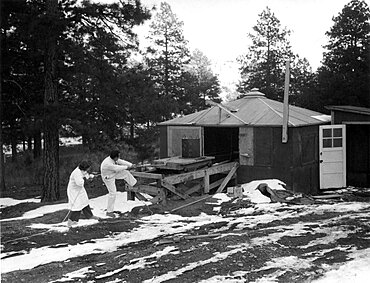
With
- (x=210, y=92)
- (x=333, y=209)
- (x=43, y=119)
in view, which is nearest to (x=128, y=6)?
(x=43, y=119)

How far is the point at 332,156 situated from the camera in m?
12.4

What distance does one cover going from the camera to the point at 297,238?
679 centimetres

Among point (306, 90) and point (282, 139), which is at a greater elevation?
point (306, 90)

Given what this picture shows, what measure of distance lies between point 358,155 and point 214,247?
31.1ft

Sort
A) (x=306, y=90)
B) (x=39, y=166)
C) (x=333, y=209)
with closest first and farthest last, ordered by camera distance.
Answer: (x=333, y=209) → (x=39, y=166) → (x=306, y=90)

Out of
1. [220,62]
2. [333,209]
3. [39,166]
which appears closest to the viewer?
[333,209]

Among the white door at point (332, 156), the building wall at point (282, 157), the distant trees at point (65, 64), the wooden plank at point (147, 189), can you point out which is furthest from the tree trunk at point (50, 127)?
the white door at point (332, 156)

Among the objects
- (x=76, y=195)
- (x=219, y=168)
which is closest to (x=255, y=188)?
(x=219, y=168)

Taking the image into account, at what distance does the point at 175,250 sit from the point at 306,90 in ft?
61.6

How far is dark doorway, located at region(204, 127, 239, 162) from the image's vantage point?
14.5 m

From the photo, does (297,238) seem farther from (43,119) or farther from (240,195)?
(43,119)

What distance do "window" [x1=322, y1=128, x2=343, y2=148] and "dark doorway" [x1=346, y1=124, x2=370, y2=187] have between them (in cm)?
176

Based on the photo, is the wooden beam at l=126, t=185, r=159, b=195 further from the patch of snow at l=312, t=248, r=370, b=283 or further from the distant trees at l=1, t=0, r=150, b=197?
the patch of snow at l=312, t=248, r=370, b=283

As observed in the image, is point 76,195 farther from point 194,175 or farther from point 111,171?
point 194,175
